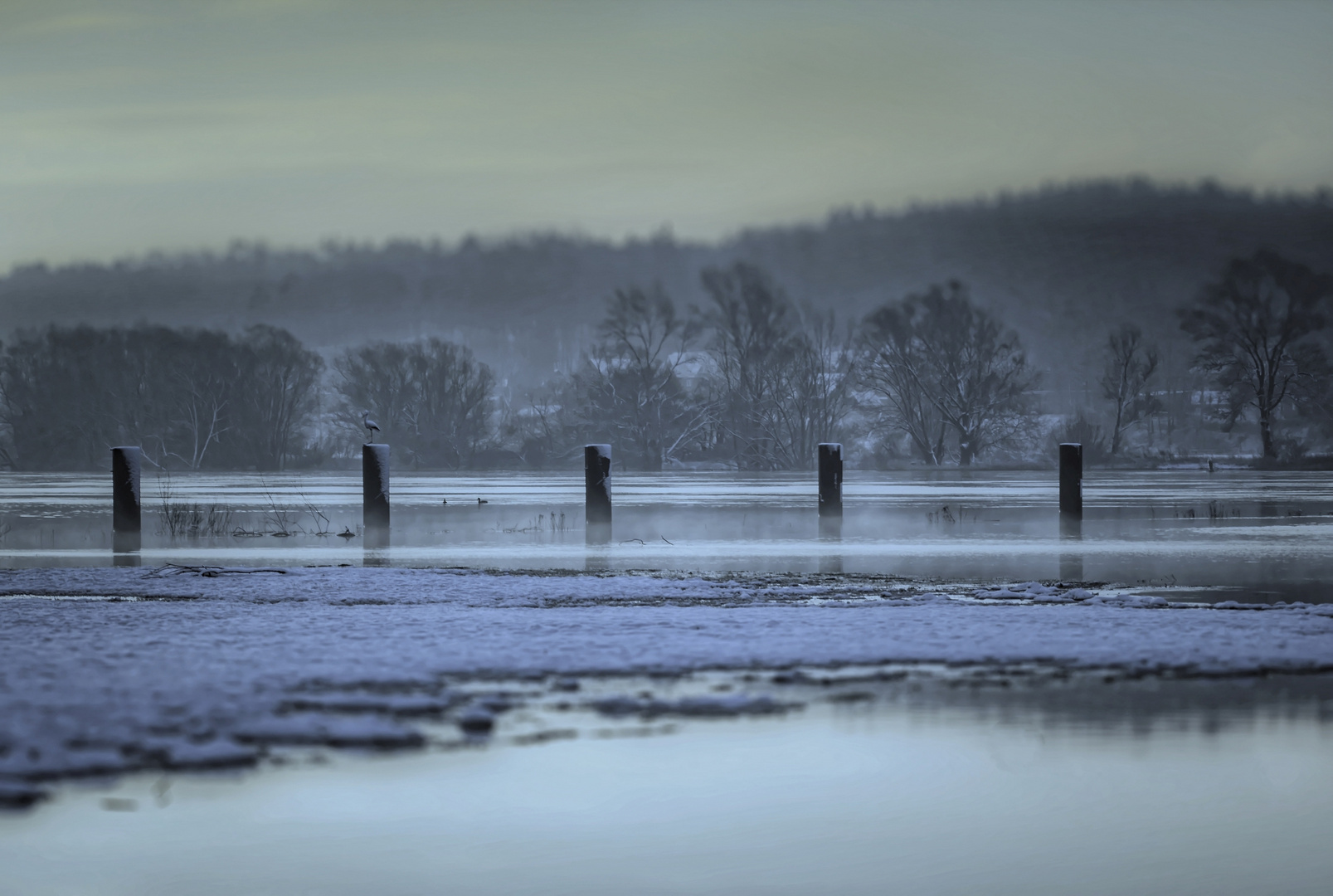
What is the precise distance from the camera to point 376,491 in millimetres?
16766

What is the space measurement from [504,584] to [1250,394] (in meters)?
67.1

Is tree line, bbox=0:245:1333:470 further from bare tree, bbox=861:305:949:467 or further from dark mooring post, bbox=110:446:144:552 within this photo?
dark mooring post, bbox=110:446:144:552

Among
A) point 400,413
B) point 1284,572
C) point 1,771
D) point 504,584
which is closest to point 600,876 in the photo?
point 1,771

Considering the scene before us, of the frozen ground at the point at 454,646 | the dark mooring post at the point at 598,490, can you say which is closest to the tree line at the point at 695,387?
the dark mooring post at the point at 598,490

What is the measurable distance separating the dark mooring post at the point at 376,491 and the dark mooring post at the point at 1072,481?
8.76m

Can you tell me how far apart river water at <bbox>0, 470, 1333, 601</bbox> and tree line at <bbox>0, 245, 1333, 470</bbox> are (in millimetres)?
41831

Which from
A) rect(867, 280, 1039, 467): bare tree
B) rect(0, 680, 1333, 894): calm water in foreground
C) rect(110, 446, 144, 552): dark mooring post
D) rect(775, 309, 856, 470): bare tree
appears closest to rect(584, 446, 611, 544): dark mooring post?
rect(110, 446, 144, 552): dark mooring post

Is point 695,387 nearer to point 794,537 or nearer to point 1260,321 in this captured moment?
point 1260,321

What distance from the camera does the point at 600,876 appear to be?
128 inches

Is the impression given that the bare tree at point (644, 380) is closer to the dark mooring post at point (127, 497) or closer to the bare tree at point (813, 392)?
the bare tree at point (813, 392)

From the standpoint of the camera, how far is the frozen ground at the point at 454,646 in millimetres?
4766

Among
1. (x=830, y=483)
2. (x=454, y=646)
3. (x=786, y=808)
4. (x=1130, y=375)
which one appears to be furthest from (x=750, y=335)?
(x=786, y=808)

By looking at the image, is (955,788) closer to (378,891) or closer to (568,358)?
(378,891)

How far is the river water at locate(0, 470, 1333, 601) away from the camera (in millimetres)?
11680
